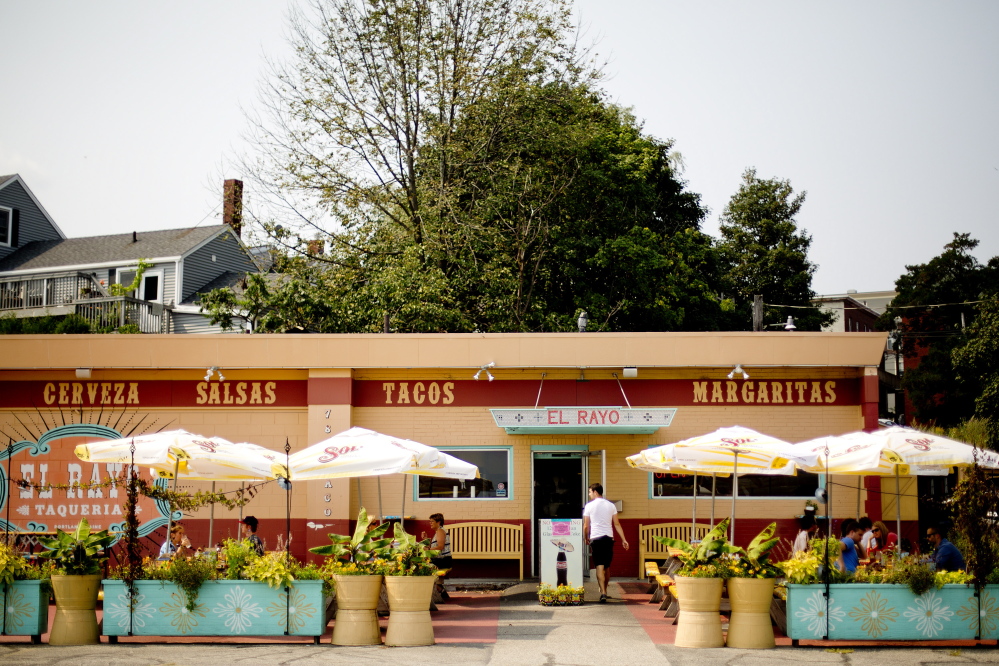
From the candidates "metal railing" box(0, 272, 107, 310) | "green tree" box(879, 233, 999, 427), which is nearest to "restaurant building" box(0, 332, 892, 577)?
"metal railing" box(0, 272, 107, 310)

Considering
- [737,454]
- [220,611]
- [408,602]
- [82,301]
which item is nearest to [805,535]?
[737,454]

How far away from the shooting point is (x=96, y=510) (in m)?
16.7

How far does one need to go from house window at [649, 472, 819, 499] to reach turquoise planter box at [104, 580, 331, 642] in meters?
7.60

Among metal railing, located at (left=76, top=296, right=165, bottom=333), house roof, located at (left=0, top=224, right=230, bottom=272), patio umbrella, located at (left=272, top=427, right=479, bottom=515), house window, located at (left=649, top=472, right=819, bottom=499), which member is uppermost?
house roof, located at (left=0, top=224, right=230, bottom=272)

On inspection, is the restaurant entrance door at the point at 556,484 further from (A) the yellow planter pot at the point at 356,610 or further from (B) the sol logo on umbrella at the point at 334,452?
(A) the yellow planter pot at the point at 356,610

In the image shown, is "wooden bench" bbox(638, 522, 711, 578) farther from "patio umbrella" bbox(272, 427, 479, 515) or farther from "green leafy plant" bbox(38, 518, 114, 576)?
"green leafy plant" bbox(38, 518, 114, 576)

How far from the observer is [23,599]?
11.1m

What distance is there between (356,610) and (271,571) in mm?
1055

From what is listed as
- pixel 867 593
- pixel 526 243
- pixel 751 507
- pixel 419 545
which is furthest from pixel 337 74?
pixel 867 593

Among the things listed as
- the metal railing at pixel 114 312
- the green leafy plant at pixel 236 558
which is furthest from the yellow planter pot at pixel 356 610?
the metal railing at pixel 114 312

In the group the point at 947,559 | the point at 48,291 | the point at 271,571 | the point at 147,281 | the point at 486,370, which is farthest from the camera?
the point at 147,281

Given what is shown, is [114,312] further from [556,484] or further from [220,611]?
[220,611]

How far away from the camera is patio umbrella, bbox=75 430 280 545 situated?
1240 cm

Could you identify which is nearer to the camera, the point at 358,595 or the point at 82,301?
the point at 358,595
